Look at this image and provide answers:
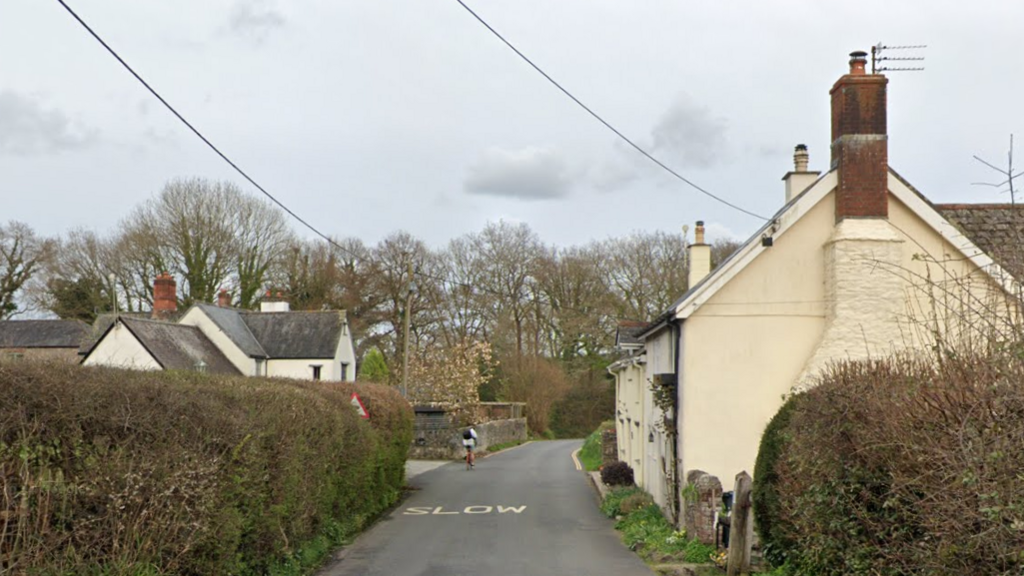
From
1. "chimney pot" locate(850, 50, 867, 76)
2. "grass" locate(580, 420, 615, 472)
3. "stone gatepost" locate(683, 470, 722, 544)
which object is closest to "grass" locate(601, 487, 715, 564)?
"stone gatepost" locate(683, 470, 722, 544)

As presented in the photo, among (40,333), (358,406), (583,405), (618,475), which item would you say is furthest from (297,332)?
(358,406)

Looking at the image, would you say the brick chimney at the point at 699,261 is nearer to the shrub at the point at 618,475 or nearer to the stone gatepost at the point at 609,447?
the shrub at the point at 618,475

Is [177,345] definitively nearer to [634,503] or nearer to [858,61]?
[634,503]

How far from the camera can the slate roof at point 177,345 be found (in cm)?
3644

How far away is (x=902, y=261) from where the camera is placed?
16.7 metres

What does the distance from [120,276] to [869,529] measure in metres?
51.3

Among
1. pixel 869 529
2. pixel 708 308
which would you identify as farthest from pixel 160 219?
pixel 869 529

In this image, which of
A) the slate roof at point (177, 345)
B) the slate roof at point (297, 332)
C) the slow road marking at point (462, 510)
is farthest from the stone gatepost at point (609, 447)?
the slate roof at point (297, 332)

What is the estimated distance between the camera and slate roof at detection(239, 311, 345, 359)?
151 ft

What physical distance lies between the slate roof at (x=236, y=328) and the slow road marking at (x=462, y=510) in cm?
2218

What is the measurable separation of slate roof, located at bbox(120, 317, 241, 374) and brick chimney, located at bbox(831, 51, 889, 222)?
25799mm

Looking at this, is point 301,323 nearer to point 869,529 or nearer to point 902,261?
point 902,261

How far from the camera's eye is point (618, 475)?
88.7ft

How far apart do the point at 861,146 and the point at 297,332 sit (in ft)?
115
